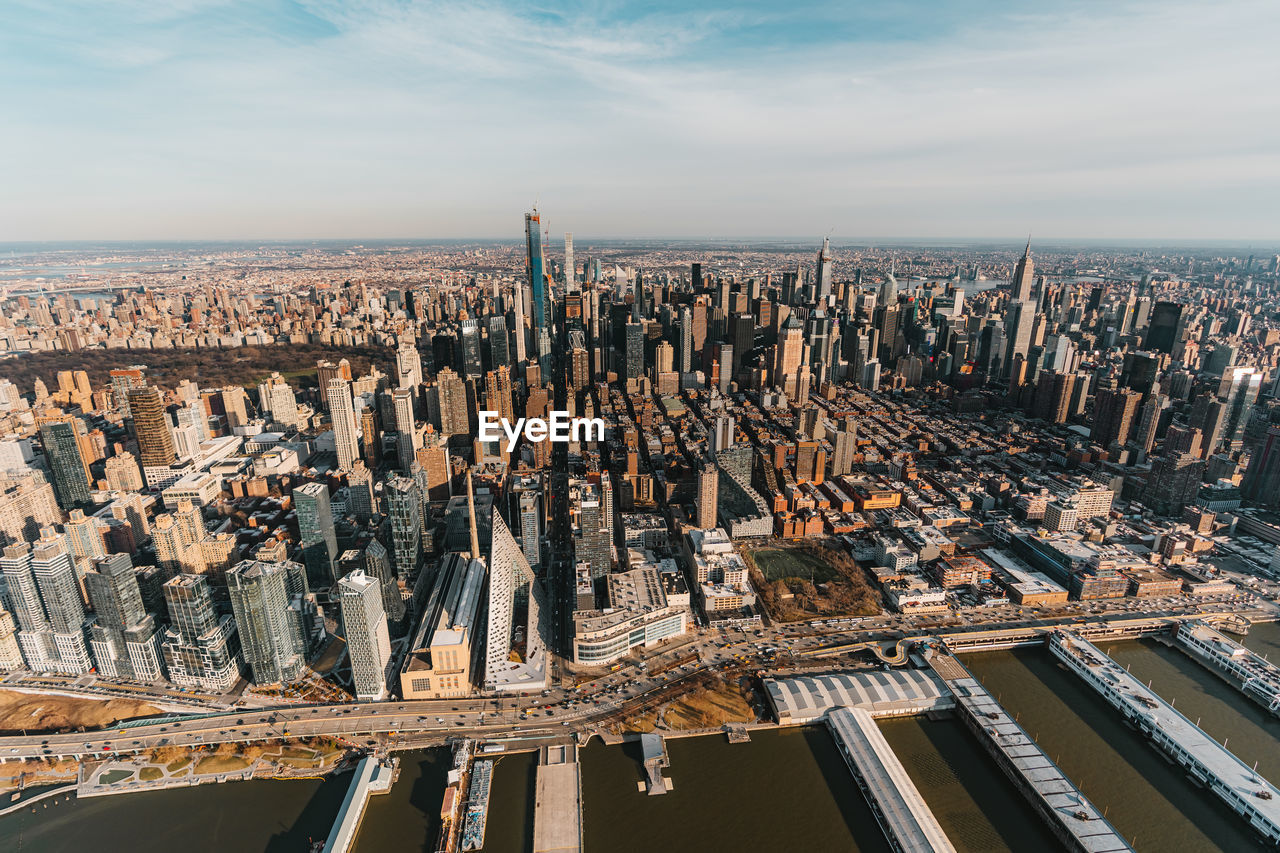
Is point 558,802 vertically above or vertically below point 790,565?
below

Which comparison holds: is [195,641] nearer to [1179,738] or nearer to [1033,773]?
[1033,773]

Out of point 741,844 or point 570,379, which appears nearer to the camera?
point 741,844

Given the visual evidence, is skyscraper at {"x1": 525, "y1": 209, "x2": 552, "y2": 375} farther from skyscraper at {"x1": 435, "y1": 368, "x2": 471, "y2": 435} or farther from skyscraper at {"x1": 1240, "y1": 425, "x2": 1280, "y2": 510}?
skyscraper at {"x1": 1240, "y1": 425, "x2": 1280, "y2": 510}

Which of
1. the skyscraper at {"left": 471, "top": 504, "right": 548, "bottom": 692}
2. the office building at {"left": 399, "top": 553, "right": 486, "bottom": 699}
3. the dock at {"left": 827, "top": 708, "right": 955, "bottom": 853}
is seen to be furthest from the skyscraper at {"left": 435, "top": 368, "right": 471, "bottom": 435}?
the dock at {"left": 827, "top": 708, "right": 955, "bottom": 853}

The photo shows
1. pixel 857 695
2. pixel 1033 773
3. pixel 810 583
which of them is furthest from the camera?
pixel 810 583

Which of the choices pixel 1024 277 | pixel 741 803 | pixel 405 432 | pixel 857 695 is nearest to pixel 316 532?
pixel 405 432

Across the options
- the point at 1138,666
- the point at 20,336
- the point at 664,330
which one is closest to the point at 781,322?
the point at 664,330

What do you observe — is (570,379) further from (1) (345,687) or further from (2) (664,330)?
(1) (345,687)
